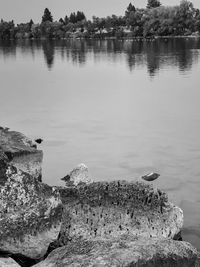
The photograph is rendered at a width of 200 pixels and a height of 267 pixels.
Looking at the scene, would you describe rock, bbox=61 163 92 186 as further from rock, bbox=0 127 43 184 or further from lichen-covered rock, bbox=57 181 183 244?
lichen-covered rock, bbox=57 181 183 244

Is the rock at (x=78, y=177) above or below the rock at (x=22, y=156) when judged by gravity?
below

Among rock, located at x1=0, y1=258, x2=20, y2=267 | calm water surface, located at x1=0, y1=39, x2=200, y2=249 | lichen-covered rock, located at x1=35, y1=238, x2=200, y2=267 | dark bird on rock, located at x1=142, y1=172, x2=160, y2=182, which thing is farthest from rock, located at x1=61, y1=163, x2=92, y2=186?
lichen-covered rock, located at x1=35, y1=238, x2=200, y2=267

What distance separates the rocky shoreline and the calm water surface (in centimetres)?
240

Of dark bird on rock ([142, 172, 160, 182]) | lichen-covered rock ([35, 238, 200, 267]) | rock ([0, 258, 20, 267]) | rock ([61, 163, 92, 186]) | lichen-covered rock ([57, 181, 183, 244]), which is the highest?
lichen-covered rock ([35, 238, 200, 267])

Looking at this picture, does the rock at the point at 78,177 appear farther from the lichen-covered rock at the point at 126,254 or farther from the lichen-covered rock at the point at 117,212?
the lichen-covered rock at the point at 126,254

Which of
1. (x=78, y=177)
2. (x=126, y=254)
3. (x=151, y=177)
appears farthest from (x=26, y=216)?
(x=151, y=177)

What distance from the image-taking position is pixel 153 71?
8381cm

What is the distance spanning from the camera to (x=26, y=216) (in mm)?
13844

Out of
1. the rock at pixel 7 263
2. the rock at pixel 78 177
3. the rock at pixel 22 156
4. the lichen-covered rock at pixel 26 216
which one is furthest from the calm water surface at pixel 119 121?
the rock at pixel 7 263

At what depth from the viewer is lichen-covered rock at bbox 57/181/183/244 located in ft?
52.5

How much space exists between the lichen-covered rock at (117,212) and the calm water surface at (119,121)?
Answer: 200cm

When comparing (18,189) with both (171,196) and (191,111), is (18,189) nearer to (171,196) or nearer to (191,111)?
(171,196)

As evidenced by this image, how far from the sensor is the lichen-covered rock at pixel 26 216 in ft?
44.7

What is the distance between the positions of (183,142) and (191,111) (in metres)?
13.5
